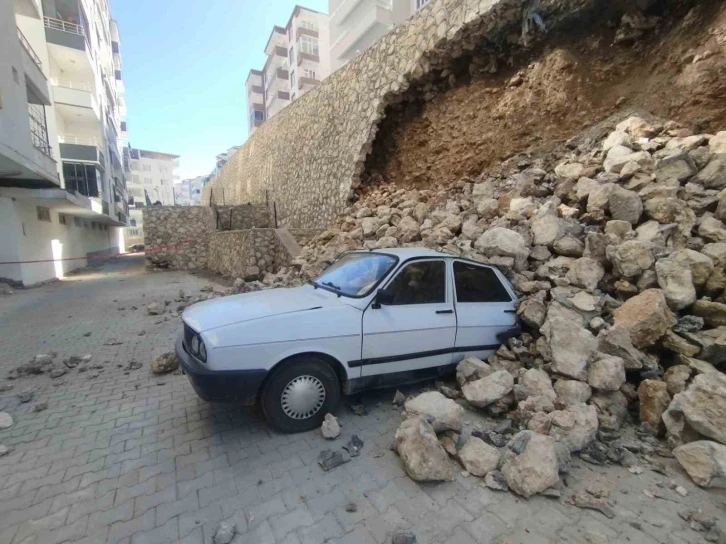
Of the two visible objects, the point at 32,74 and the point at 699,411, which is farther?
the point at 32,74

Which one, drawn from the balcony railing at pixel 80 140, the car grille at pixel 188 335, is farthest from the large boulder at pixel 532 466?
the balcony railing at pixel 80 140

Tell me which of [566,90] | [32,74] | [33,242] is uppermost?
[32,74]

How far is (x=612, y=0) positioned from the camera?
6.35m

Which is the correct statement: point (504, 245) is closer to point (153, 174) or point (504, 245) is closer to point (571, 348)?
point (571, 348)

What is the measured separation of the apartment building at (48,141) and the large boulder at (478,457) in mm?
11314

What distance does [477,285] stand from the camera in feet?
12.2

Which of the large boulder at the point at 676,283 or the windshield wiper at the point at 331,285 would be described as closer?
the large boulder at the point at 676,283

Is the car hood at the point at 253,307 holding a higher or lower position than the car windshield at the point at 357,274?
lower

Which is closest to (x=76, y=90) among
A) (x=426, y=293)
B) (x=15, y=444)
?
(x=15, y=444)

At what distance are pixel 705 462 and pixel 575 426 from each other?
2.43 feet

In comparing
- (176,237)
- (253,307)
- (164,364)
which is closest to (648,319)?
(253,307)

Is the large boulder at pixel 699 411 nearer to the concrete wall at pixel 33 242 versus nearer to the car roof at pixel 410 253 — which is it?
the car roof at pixel 410 253

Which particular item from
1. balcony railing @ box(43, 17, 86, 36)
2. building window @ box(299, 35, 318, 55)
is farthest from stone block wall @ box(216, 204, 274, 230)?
building window @ box(299, 35, 318, 55)

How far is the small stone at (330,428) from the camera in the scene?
282cm
